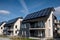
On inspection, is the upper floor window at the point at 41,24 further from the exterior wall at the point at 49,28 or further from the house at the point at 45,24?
the exterior wall at the point at 49,28

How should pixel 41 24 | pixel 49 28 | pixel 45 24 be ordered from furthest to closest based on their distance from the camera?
pixel 41 24 → pixel 45 24 → pixel 49 28

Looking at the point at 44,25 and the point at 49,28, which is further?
the point at 44,25

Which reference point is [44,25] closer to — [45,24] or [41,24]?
[45,24]

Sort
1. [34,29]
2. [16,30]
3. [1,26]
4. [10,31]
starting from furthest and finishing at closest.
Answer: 1. [1,26]
2. [10,31]
3. [16,30]
4. [34,29]

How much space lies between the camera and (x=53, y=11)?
110 feet

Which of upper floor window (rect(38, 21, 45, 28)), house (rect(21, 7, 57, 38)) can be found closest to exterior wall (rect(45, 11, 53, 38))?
house (rect(21, 7, 57, 38))

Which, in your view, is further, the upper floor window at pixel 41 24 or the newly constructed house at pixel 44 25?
the upper floor window at pixel 41 24

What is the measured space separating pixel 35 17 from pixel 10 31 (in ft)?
68.0

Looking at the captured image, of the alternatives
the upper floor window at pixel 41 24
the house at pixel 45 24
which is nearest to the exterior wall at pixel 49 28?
the house at pixel 45 24

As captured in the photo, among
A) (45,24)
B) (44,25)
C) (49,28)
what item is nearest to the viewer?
(49,28)

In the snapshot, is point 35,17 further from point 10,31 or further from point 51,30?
point 10,31

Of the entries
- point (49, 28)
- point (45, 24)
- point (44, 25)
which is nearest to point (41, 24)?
point (44, 25)

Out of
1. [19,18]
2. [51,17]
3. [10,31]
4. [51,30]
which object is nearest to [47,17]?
[51,17]

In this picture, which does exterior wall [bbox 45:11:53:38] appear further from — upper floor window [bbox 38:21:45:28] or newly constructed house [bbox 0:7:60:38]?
upper floor window [bbox 38:21:45:28]
